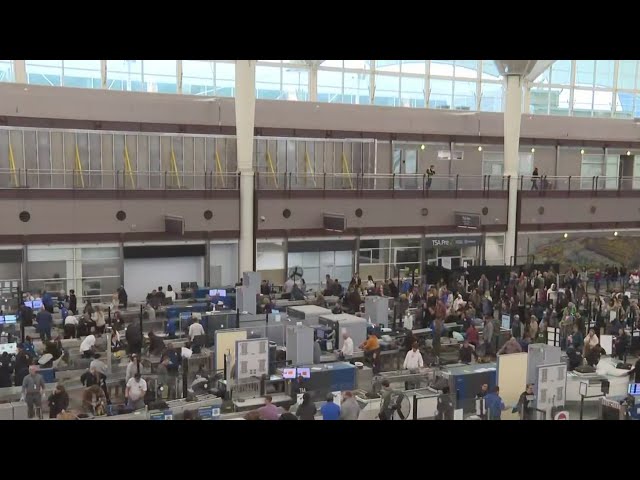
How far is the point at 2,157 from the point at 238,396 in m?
16.5

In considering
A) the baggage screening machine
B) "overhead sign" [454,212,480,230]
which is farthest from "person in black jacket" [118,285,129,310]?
"overhead sign" [454,212,480,230]

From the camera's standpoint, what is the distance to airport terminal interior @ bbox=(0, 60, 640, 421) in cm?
1464

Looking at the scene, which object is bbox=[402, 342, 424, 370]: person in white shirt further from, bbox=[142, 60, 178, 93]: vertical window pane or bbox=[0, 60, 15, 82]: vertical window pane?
bbox=[0, 60, 15, 82]: vertical window pane

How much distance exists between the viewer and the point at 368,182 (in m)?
32.2

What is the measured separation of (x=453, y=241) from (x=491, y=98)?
11.4 m

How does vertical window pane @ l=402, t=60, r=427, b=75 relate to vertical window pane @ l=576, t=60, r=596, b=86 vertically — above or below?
below

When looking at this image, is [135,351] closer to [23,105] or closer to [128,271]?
[128,271]

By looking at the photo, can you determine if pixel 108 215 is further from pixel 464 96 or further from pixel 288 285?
pixel 464 96

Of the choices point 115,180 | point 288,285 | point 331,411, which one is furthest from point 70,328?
point 331,411

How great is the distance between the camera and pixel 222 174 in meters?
28.9

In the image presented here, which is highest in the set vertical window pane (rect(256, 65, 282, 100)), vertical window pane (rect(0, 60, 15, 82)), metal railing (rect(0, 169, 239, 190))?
vertical window pane (rect(256, 65, 282, 100))

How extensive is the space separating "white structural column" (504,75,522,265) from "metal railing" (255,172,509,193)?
515 mm

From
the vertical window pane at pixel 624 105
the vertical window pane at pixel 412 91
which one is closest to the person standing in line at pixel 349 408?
the vertical window pane at pixel 412 91

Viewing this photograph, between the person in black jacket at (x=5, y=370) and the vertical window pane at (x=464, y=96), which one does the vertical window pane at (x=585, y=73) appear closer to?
the vertical window pane at (x=464, y=96)
